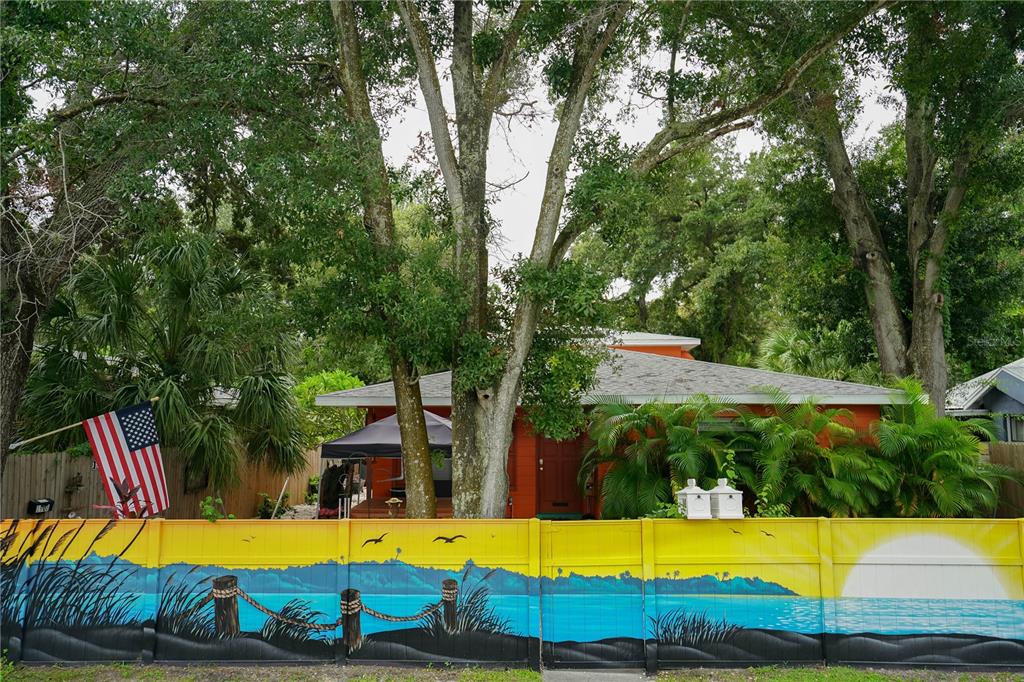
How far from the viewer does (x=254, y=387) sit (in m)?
13.5

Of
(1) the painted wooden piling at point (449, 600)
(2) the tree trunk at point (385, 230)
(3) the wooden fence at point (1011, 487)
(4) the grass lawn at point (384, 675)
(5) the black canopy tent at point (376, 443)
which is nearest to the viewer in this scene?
(4) the grass lawn at point (384, 675)

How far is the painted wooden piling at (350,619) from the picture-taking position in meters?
7.64

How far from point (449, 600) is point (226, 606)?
7.19ft

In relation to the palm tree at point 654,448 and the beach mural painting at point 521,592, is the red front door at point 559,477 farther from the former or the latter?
the beach mural painting at point 521,592

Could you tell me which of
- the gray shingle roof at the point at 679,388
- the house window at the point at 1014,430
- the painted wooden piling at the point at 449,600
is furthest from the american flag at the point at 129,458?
the house window at the point at 1014,430

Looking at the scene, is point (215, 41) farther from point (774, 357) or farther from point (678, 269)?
point (678, 269)

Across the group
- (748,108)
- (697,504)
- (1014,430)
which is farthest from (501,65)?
(1014,430)

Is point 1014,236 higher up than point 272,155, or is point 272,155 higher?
point 1014,236

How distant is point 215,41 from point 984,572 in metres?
10.7

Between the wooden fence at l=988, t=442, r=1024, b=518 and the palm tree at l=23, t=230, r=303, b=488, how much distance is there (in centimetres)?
1186

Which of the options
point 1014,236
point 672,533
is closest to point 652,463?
point 672,533

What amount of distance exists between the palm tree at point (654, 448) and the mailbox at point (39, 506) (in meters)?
7.78

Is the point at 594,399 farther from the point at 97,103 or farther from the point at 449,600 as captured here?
the point at 97,103

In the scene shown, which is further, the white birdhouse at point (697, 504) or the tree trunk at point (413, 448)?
the tree trunk at point (413, 448)
